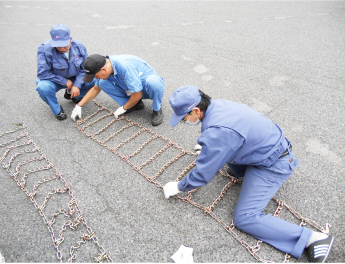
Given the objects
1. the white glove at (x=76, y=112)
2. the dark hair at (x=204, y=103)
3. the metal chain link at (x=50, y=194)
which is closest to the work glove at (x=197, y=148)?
the dark hair at (x=204, y=103)

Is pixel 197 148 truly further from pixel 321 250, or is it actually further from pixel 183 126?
pixel 321 250

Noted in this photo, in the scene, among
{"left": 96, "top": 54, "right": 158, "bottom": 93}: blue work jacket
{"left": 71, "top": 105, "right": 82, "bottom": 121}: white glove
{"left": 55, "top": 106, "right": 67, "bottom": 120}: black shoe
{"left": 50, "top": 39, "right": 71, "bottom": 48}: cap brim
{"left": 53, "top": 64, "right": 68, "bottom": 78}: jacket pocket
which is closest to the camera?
{"left": 96, "top": 54, "right": 158, "bottom": 93}: blue work jacket

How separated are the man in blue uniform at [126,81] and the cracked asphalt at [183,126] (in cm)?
29

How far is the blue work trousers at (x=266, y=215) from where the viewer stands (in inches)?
86.8

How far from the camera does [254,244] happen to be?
2.36 meters

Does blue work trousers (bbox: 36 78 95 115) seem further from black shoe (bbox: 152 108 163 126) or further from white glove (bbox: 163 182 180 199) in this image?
white glove (bbox: 163 182 180 199)

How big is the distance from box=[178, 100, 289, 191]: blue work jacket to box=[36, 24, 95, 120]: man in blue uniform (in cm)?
235

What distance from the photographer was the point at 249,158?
233cm

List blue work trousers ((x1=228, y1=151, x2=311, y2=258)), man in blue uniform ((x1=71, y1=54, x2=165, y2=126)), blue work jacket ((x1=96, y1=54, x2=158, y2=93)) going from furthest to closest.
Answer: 1. blue work jacket ((x1=96, y1=54, x2=158, y2=93))
2. man in blue uniform ((x1=71, y1=54, x2=165, y2=126))
3. blue work trousers ((x1=228, y1=151, x2=311, y2=258))

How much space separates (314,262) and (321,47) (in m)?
4.80

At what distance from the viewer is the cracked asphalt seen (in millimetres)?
2457

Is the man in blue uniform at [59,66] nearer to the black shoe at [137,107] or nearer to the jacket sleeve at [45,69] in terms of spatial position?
the jacket sleeve at [45,69]

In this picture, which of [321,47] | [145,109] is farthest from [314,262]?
[321,47]

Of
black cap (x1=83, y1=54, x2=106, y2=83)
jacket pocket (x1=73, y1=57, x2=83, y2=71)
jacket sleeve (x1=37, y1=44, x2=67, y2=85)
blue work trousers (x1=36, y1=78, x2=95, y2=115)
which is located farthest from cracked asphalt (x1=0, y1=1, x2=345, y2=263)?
black cap (x1=83, y1=54, x2=106, y2=83)
